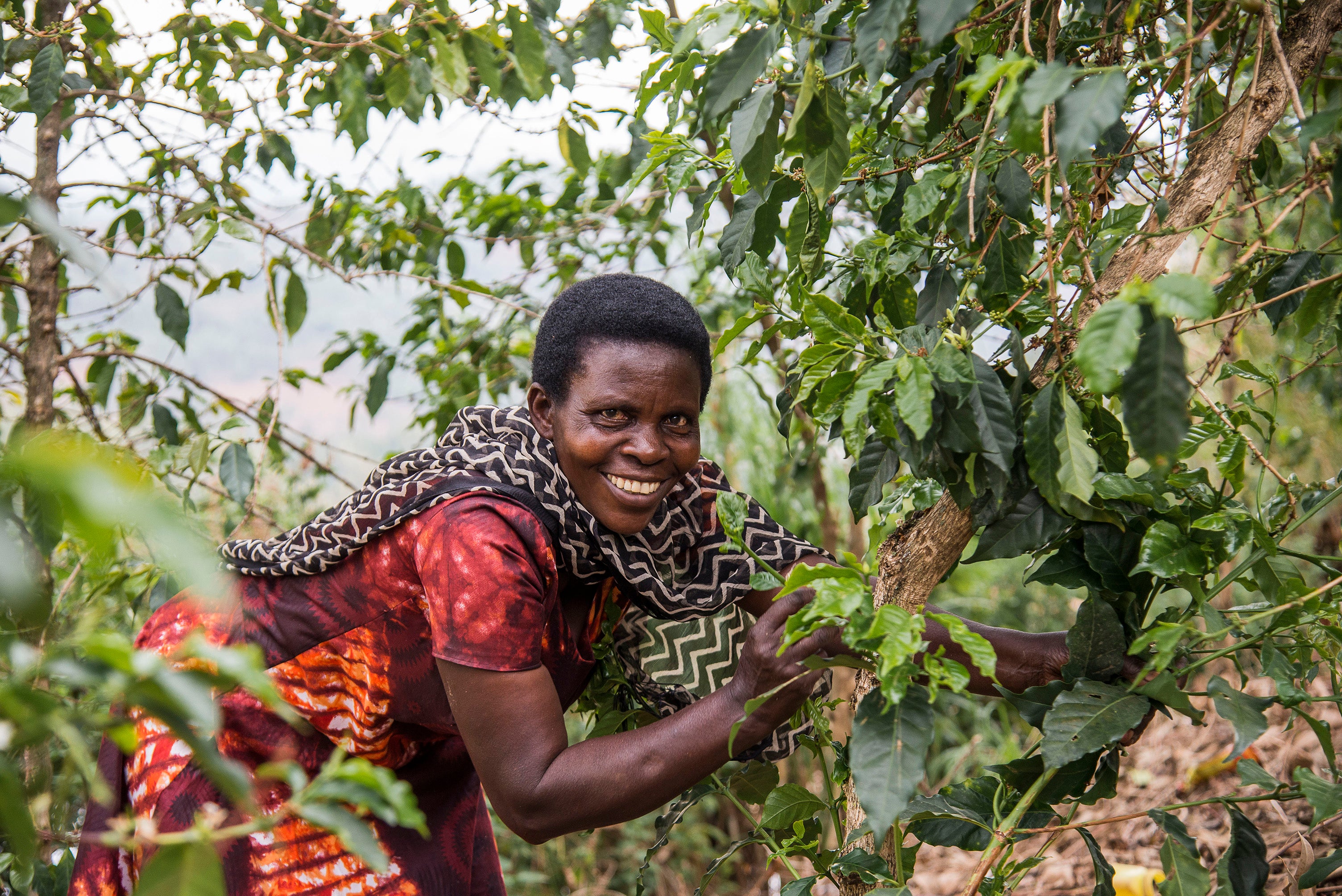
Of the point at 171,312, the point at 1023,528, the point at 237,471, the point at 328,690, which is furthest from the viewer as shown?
the point at 171,312

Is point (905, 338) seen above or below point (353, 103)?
below

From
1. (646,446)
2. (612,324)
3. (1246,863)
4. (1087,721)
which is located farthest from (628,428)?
(1246,863)

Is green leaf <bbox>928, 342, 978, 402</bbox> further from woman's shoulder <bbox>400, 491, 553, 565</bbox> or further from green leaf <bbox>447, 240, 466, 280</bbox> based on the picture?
green leaf <bbox>447, 240, 466, 280</bbox>

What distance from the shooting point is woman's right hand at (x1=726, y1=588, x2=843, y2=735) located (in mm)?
1288

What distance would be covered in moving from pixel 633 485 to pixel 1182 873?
90cm

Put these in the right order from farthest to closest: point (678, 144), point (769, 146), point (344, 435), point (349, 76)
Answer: point (344, 435) → point (349, 76) → point (678, 144) → point (769, 146)

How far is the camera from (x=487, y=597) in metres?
1.39

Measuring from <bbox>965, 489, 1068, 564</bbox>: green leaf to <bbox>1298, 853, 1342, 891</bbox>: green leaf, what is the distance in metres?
0.53

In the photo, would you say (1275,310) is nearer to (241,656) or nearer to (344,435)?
(241,656)

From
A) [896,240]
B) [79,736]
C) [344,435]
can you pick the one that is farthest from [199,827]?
[344,435]

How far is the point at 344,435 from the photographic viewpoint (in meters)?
4.90

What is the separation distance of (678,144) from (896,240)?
353 millimetres

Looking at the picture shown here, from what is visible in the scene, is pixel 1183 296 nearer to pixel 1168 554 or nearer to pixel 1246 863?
pixel 1168 554

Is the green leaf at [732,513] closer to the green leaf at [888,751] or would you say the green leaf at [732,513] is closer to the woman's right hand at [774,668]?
the woman's right hand at [774,668]
